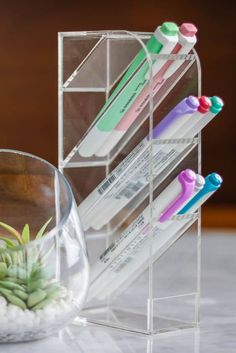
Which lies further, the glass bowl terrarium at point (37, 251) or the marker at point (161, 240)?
the marker at point (161, 240)

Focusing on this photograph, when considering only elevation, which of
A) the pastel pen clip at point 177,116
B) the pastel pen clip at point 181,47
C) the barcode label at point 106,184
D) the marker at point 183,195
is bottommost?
the marker at point 183,195

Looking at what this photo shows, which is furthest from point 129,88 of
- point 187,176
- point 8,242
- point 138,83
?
point 8,242

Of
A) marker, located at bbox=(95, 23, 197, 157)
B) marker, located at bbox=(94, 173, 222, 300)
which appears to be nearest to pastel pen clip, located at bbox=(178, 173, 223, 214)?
marker, located at bbox=(94, 173, 222, 300)

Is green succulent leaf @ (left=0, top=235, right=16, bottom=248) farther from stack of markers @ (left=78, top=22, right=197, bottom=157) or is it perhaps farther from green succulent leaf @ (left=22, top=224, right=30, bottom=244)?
stack of markers @ (left=78, top=22, right=197, bottom=157)

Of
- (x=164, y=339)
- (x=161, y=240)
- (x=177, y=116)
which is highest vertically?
(x=177, y=116)

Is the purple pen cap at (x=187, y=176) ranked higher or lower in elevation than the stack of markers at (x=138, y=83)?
lower

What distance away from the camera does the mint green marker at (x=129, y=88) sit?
1.05 m

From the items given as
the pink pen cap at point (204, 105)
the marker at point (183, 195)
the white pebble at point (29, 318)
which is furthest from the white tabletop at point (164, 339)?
the pink pen cap at point (204, 105)

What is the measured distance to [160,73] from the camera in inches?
42.7

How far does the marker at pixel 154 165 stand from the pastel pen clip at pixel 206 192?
5 centimetres

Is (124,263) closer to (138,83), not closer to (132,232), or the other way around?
(132,232)

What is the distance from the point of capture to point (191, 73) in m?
1.12

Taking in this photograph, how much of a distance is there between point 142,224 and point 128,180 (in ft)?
0.18

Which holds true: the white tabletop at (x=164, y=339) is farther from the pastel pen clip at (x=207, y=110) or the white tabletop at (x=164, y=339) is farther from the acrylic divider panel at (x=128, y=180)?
the pastel pen clip at (x=207, y=110)
